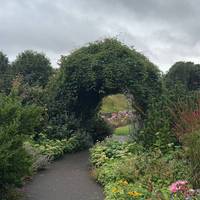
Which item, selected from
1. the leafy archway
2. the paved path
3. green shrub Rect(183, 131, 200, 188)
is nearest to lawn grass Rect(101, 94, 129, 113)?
the leafy archway

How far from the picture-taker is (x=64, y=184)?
10.6 m

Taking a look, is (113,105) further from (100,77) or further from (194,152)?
(194,152)

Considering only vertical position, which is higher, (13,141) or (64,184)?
(13,141)

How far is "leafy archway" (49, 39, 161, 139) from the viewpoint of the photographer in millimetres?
16578

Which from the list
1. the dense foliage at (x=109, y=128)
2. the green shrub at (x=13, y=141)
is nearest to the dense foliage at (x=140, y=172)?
the dense foliage at (x=109, y=128)

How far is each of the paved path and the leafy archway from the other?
376 cm

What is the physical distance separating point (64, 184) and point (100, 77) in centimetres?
673

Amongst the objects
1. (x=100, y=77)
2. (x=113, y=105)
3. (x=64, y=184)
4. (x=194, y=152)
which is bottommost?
(x=64, y=184)

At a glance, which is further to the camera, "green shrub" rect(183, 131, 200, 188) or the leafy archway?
the leafy archway

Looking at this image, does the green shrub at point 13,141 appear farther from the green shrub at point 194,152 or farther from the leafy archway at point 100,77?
the leafy archway at point 100,77

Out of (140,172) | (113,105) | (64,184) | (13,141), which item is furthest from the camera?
(113,105)

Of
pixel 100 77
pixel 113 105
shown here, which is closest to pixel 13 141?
pixel 100 77

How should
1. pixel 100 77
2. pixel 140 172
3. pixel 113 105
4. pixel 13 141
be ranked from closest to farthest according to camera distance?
pixel 13 141 → pixel 140 172 → pixel 100 77 → pixel 113 105

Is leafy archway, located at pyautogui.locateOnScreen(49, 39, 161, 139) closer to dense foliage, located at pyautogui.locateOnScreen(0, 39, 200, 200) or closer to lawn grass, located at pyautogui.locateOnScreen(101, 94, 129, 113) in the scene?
dense foliage, located at pyautogui.locateOnScreen(0, 39, 200, 200)
